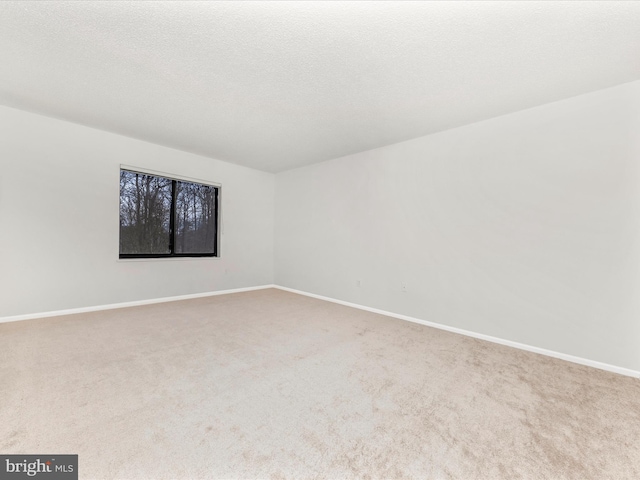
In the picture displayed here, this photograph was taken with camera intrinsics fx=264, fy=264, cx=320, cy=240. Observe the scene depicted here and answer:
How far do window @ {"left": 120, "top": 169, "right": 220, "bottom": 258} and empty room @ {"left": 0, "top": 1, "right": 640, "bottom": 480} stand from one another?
4 centimetres

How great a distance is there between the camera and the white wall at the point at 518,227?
7.95ft

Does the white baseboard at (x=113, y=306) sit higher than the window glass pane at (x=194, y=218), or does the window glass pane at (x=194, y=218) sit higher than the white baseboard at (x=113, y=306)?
the window glass pane at (x=194, y=218)

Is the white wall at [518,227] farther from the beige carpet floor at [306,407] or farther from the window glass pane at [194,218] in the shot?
the window glass pane at [194,218]

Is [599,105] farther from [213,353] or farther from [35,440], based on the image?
[35,440]

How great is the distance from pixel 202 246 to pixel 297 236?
192 cm

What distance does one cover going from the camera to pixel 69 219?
12.0 ft

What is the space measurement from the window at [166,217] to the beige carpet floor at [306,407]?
1777mm

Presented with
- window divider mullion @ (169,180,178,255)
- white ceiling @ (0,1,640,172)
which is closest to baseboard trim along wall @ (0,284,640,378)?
window divider mullion @ (169,180,178,255)

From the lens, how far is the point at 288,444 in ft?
4.65

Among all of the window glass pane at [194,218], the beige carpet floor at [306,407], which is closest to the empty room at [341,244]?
the beige carpet floor at [306,407]

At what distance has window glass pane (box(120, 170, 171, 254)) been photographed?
14.2 feet

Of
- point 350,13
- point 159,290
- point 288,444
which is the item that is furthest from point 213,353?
point 350,13

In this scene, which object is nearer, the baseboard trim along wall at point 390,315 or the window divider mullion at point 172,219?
the baseboard trim along wall at point 390,315

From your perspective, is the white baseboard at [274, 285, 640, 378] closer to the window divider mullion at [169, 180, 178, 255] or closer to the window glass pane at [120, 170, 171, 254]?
the window divider mullion at [169, 180, 178, 255]
